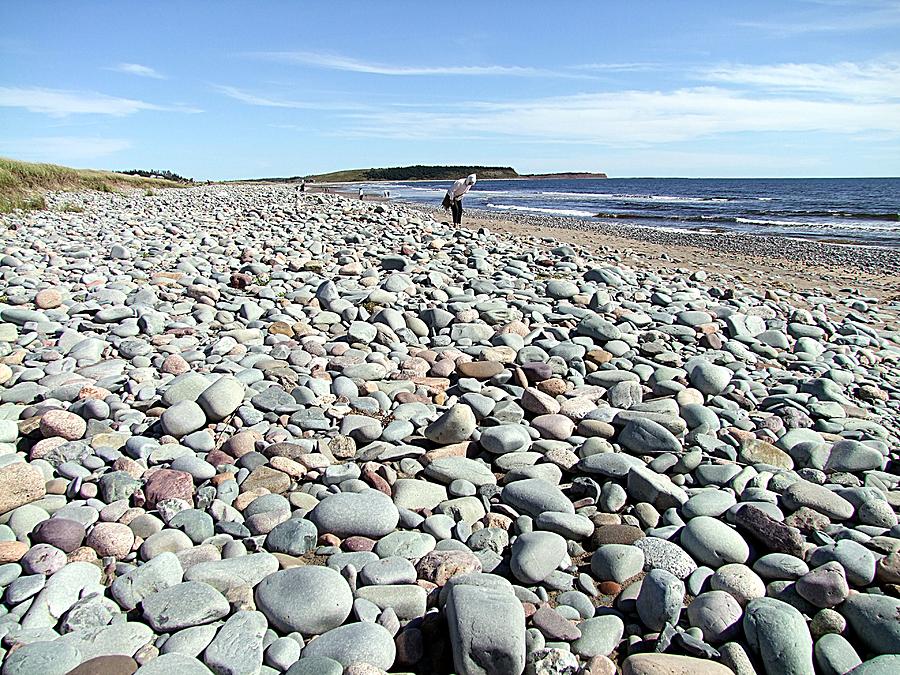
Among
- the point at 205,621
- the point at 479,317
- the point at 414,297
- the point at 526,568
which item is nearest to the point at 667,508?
the point at 526,568

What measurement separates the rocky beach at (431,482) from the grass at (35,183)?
8.94 metres

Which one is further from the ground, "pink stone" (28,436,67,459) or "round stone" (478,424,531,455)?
"pink stone" (28,436,67,459)

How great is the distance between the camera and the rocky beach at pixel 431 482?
1812 mm

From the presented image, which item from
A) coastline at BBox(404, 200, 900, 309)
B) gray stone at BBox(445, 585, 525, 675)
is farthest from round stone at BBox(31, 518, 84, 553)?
coastline at BBox(404, 200, 900, 309)

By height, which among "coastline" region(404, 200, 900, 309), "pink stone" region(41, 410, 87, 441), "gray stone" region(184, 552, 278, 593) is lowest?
"gray stone" region(184, 552, 278, 593)

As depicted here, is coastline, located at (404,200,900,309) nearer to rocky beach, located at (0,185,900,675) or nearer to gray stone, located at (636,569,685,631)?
rocky beach, located at (0,185,900,675)

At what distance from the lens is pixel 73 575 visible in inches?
78.4

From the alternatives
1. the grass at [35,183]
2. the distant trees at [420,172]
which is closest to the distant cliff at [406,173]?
the distant trees at [420,172]

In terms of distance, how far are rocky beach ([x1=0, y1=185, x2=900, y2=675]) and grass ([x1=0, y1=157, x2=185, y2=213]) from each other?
8937 mm

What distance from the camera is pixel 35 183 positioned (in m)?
19.5

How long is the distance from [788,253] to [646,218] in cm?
1061

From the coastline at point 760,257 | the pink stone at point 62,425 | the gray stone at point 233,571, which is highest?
the coastline at point 760,257

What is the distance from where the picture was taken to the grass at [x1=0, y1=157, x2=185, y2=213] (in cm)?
1292

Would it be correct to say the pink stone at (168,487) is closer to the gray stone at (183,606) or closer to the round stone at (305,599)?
the gray stone at (183,606)
